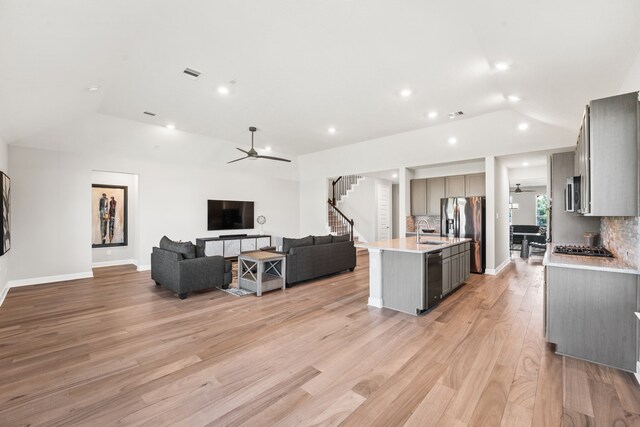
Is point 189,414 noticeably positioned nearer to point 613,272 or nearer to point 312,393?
point 312,393

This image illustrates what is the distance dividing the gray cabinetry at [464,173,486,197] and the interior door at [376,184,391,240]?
336cm

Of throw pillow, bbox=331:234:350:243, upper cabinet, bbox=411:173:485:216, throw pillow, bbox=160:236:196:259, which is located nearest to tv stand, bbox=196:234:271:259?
throw pillow, bbox=160:236:196:259

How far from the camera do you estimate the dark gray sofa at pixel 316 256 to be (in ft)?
17.3

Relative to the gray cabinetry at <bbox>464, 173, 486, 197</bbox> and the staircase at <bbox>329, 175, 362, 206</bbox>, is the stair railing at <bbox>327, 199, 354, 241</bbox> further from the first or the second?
the gray cabinetry at <bbox>464, 173, 486, 197</bbox>

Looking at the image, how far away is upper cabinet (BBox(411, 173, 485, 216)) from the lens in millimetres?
6996

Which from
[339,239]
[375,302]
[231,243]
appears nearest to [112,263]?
[231,243]

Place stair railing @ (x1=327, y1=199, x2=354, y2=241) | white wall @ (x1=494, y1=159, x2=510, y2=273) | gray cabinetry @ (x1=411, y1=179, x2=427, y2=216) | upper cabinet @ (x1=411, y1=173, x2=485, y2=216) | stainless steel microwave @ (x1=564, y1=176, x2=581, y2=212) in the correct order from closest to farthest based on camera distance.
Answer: stainless steel microwave @ (x1=564, y1=176, x2=581, y2=212), white wall @ (x1=494, y1=159, x2=510, y2=273), upper cabinet @ (x1=411, y1=173, x2=485, y2=216), gray cabinetry @ (x1=411, y1=179, x2=427, y2=216), stair railing @ (x1=327, y1=199, x2=354, y2=241)

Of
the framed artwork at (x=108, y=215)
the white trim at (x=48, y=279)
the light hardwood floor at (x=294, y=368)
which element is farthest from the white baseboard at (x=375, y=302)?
the framed artwork at (x=108, y=215)

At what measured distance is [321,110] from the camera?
5.48 meters

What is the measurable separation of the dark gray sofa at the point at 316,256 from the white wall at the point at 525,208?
911 cm

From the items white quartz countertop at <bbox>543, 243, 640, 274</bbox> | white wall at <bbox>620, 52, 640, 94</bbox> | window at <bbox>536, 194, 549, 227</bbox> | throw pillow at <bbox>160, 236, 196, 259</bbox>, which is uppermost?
white wall at <bbox>620, 52, 640, 94</bbox>

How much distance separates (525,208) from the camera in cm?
1179

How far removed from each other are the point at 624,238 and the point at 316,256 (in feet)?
13.7

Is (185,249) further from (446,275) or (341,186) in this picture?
(341,186)
